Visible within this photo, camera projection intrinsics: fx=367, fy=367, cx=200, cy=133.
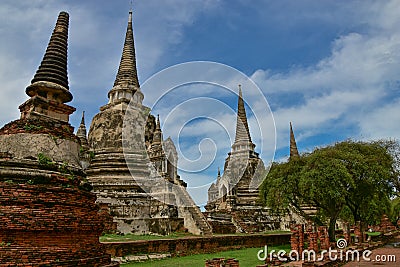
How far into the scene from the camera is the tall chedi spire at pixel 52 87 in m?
8.68

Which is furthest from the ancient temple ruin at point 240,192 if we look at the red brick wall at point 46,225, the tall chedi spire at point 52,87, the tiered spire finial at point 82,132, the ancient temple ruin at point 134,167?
the red brick wall at point 46,225

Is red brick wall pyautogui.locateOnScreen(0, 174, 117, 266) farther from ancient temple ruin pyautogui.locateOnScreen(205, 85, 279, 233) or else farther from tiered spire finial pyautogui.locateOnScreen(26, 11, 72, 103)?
ancient temple ruin pyautogui.locateOnScreen(205, 85, 279, 233)

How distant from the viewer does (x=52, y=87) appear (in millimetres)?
8961

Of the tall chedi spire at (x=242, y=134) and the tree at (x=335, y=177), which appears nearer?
the tree at (x=335, y=177)

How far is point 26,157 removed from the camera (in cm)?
755

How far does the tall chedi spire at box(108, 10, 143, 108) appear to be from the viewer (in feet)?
97.2

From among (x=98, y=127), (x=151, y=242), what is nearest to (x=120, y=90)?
(x=98, y=127)

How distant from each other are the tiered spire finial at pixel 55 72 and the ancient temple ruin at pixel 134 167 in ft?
40.3

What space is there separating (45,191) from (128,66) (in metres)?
25.3

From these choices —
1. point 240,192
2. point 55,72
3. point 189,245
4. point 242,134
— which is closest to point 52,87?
point 55,72

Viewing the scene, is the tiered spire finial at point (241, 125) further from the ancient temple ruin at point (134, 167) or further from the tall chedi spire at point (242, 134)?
the ancient temple ruin at point (134, 167)

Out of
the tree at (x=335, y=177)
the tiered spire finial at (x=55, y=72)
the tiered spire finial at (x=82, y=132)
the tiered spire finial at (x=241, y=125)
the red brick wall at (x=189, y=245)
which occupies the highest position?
the tiered spire finial at (x=241, y=125)

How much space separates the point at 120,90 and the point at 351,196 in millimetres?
18829

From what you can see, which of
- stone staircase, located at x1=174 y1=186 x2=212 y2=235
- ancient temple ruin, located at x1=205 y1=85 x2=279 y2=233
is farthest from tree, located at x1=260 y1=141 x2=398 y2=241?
ancient temple ruin, located at x1=205 y1=85 x2=279 y2=233
